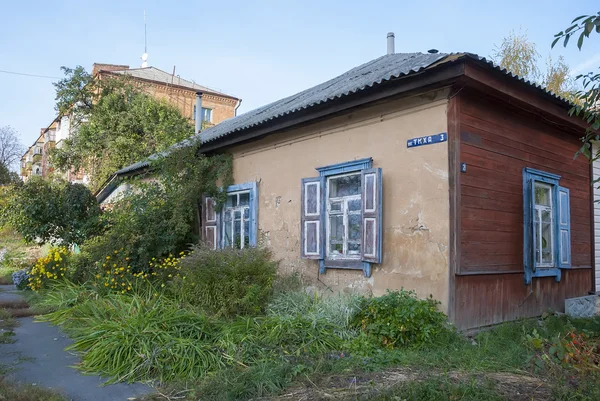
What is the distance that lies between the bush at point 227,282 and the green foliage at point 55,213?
15.0 feet

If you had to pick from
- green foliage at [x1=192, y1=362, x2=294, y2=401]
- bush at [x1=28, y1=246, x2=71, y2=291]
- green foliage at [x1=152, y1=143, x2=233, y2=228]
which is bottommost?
green foliage at [x1=192, y1=362, x2=294, y2=401]

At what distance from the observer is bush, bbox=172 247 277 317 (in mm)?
5812

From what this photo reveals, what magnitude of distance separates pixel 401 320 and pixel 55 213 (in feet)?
26.8

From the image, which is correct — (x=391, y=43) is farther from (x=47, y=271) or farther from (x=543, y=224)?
(x=47, y=271)

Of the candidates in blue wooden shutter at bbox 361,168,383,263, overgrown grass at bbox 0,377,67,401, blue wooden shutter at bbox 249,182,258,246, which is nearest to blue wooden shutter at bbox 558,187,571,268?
blue wooden shutter at bbox 361,168,383,263

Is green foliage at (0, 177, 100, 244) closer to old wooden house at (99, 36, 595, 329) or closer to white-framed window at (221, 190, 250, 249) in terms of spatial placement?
white-framed window at (221, 190, 250, 249)

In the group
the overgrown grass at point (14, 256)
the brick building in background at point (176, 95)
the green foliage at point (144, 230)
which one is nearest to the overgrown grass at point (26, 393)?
the green foliage at point (144, 230)

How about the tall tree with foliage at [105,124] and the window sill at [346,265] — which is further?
the tall tree with foliage at [105,124]

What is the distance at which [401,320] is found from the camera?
4.89m

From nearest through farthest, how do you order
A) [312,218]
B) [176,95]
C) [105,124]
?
[312,218] < [105,124] < [176,95]

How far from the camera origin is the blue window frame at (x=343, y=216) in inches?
239

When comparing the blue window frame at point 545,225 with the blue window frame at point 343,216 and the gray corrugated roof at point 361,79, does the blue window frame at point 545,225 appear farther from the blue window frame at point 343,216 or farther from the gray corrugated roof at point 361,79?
the gray corrugated roof at point 361,79

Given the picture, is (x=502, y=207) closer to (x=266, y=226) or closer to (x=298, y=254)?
(x=298, y=254)

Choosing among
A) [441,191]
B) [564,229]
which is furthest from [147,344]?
[564,229]
